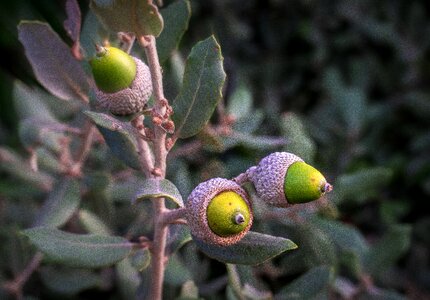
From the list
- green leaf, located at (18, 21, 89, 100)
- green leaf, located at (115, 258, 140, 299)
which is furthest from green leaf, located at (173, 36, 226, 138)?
green leaf, located at (115, 258, 140, 299)

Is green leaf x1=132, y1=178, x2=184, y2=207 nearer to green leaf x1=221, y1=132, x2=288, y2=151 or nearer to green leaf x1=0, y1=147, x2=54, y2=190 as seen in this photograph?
green leaf x1=221, y1=132, x2=288, y2=151

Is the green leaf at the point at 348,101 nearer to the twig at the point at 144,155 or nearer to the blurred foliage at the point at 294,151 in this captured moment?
the blurred foliage at the point at 294,151

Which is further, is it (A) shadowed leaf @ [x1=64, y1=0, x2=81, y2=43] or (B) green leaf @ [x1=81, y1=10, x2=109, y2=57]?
(B) green leaf @ [x1=81, y1=10, x2=109, y2=57]

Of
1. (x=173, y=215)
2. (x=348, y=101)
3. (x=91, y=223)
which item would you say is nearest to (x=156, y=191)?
(x=173, y=215)

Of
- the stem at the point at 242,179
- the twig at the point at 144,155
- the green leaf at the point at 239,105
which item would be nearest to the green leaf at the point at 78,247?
the twig at the point at 144,155

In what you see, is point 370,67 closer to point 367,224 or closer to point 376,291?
point 367,224
